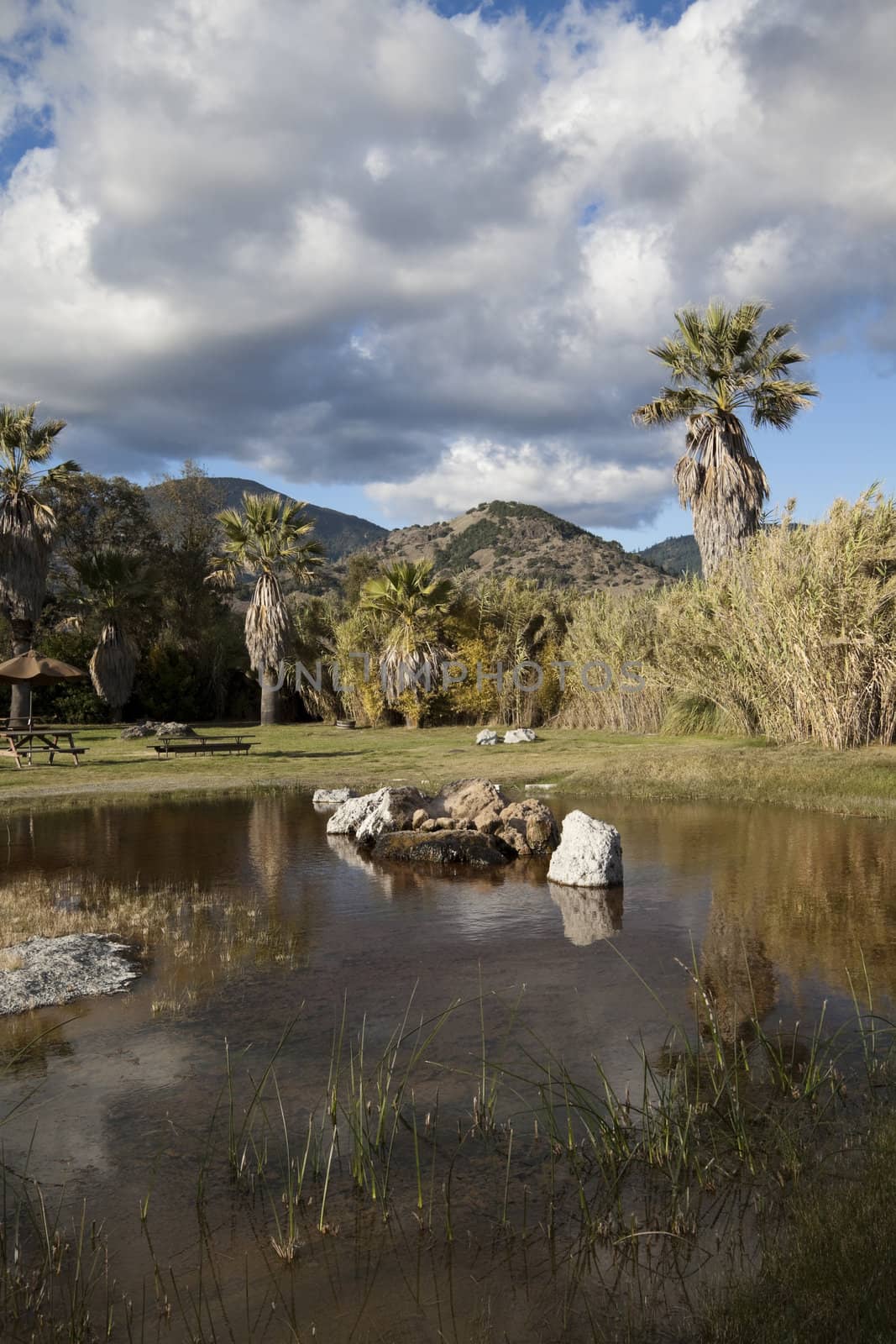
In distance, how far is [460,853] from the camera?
10.8 meters

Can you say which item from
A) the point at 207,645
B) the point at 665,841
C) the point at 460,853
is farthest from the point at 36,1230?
the point at 207,645

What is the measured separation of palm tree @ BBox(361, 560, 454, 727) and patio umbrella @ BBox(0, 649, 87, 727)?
11.4 meters

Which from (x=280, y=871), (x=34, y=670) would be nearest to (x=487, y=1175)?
(x=280, y=871)

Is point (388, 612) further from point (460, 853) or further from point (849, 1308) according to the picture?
point (849, 1308)

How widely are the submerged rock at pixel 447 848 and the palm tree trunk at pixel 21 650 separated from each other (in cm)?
2051

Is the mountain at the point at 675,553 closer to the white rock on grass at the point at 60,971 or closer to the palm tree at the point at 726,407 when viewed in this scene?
the palm tree at the point at 726,407

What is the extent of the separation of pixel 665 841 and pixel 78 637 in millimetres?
29807

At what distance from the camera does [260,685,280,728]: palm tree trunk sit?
3564 centimetres

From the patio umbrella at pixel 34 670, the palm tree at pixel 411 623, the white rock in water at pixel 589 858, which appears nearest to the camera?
the white rock in water at pixel 589 858

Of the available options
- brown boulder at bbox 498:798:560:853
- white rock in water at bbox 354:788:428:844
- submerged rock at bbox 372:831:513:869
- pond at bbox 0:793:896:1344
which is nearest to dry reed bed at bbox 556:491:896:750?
pond at bbox 0:793:896:1344

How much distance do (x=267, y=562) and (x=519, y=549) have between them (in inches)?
2606

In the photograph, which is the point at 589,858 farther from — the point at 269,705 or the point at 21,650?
the point at 21,650

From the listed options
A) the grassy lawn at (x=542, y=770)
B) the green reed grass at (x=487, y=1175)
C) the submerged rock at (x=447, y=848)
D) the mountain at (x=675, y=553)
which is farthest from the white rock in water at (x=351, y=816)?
the mountain at (x=675, y=553)

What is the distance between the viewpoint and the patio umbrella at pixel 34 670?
74.0 ft
